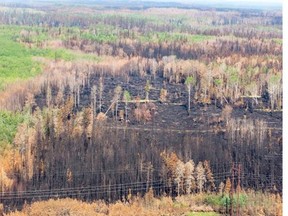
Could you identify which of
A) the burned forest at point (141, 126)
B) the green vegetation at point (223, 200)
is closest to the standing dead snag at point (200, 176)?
the burned forest at point (141, 126)

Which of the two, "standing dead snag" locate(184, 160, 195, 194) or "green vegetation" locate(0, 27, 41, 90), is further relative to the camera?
"green vegetation" locate(0, 27, 41, 90)

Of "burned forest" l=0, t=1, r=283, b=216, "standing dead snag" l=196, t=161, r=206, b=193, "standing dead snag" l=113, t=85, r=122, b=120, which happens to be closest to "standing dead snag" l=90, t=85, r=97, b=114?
"burned forest" l=0, t=1, r=283, b=216

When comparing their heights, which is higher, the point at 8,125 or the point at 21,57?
the point at 21,57

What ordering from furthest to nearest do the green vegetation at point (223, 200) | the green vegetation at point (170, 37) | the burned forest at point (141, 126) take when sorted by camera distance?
the green vegetation at point (170, 37) → the burned forest at point (141, 126) → the green vegetation at point (223, 200)

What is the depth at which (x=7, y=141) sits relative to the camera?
12.3m

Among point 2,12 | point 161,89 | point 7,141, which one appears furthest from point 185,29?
point 7,141

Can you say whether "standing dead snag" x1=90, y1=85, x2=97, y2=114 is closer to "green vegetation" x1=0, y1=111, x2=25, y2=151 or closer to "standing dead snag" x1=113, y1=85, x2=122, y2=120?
"standing dead snag" x1=113, y1=85, x2=122, y2=120

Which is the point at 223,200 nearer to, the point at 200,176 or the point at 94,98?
the point at 200,176

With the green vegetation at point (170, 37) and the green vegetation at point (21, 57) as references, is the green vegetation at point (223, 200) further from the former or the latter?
the green vegetation at point (170, 37)

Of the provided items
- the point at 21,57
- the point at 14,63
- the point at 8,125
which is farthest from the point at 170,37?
the point at 8,125

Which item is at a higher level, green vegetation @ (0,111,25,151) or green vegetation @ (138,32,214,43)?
green vegetation @ (138,32,214,43)

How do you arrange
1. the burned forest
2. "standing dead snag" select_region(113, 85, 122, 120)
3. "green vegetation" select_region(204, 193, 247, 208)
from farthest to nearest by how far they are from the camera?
1. "standing dead snag" select_region(113, 85, 122, 120)
2. the burned forest
3. "green vegetation" select_region(204, 193, 247, 208)

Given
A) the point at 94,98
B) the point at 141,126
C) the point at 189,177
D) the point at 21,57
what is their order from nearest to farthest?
the point at 189,177, the point at 141,126, the point at 94,98, the point at 21,57

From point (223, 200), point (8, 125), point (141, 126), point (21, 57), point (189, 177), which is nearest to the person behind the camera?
point (223, 200)
